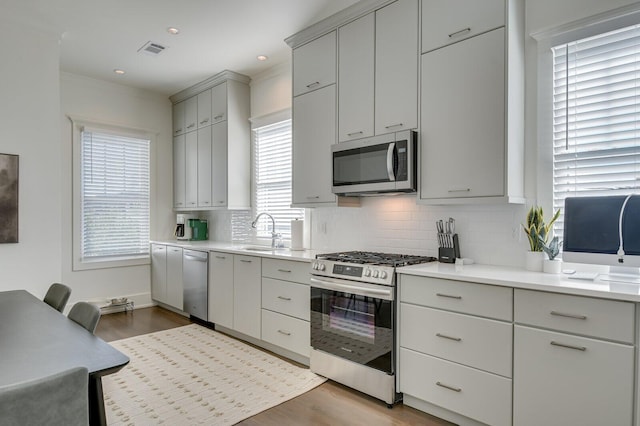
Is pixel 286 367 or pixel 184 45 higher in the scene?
pixel 184 45

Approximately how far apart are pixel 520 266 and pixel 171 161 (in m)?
4.85

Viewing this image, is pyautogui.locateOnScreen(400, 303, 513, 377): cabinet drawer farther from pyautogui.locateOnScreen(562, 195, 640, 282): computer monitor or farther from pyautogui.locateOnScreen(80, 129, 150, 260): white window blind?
pyautogui.locateOnScreen(80, 129, 150, 260): white window blind

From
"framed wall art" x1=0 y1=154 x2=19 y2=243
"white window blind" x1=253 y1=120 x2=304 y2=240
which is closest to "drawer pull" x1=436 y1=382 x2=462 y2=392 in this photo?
"white window blind" x1=253 y1=120 x2=304 y2=240

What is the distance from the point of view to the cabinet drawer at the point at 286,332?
10.6 ft

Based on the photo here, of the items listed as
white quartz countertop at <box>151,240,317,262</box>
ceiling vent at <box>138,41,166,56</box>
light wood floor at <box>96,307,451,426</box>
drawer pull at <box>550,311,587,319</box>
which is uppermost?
ceiling vent at <box>138,41,166,56</box>

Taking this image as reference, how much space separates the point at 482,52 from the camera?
2465mm

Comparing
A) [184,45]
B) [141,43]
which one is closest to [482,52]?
[184,45]

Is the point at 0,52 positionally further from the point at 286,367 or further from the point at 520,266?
the point at 520,266

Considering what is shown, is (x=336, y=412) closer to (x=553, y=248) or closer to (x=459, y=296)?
(x=459, y=296)

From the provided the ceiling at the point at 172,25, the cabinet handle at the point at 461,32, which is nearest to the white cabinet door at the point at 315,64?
the ceiling at the point at 172,25

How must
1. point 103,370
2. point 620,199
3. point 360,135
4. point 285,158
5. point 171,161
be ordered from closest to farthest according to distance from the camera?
point 103,370 → point 620,199 → point 360,135 → point 285,158 → point 171,161

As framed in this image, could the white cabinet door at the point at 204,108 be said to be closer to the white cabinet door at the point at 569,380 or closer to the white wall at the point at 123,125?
the white wall at the point at 123,125

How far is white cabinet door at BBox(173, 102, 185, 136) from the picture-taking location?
5.49 metres

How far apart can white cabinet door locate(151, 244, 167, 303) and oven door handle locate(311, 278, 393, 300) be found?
287 centimetres
